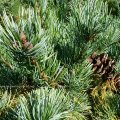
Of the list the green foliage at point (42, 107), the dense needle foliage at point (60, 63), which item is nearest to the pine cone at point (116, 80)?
the dense needle foliage at point (60, 63)

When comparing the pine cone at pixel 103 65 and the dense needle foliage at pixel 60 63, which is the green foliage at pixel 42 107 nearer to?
the dense needle foliage at pixel 60 63

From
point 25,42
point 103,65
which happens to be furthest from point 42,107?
point 103,65

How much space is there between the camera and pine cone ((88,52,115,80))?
2.30ft

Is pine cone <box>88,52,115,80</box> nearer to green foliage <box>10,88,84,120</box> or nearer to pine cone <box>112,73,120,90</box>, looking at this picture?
pine cone <box>112,73,120,90</box>

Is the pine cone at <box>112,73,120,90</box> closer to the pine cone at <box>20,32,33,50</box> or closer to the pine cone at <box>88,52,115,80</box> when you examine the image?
the pine cone at <box>88,52,115,80</box>

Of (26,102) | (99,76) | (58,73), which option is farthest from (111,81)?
(26,102)

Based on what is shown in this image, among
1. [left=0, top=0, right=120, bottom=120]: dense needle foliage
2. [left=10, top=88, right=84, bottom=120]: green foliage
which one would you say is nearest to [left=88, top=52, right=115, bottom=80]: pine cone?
[left=0, top=0, right=120, bottom=120]: dense needle foliage

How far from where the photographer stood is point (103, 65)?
2.28 ft

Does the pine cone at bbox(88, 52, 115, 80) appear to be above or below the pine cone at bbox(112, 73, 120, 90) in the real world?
above

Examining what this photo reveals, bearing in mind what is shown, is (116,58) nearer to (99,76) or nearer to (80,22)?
(99,76)

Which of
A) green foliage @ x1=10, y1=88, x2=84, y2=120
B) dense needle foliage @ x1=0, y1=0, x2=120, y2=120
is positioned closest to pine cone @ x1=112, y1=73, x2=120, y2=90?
dense needle foliage @ x1=0, y1=0, x2=120, y2=120

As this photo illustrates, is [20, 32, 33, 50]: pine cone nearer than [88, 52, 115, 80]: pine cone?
Yes

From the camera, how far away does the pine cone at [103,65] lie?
0.70 meters

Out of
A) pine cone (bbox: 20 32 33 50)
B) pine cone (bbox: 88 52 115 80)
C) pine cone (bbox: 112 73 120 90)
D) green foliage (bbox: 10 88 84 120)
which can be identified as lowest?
pine cone (bbox: 112 73 120 90)
